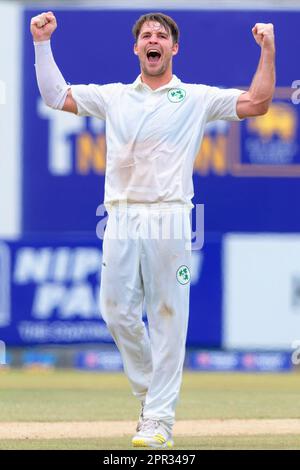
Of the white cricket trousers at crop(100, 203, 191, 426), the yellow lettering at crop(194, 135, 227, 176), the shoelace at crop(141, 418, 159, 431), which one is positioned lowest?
the shoelace at crop(141, 418, 159, 431)

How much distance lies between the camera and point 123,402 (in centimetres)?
1046

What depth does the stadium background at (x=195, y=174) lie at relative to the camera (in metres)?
14.5

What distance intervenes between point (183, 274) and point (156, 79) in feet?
3.22

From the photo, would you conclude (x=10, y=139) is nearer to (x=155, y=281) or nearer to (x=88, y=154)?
(x=88, y=154)

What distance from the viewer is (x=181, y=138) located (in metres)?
6.93

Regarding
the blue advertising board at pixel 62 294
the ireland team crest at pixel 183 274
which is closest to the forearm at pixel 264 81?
the ireland team crest at pixel 183 274

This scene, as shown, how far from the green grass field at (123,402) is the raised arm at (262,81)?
170 centimetres

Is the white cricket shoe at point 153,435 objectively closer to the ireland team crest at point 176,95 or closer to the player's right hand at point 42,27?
the ireland team crest at point 176,95

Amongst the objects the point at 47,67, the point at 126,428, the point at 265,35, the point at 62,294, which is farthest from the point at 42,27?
the point at 62,294

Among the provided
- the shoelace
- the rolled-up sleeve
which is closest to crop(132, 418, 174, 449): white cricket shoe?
the shoelace

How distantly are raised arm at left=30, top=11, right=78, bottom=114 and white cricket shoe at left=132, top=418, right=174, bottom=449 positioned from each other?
1667 millimetres

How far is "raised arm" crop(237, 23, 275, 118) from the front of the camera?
6.81 meters

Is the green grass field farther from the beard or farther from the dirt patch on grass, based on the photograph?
the beard

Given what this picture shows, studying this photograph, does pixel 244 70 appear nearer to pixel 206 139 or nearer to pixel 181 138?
pixel 206 139
